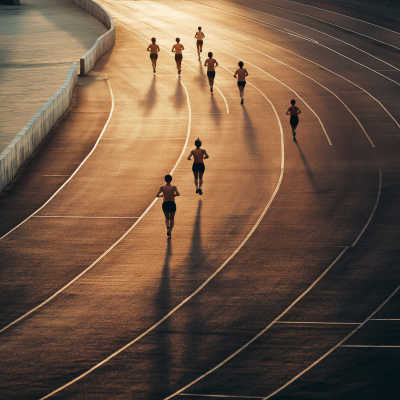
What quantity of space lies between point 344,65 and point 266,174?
1679cm

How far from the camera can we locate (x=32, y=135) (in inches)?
955

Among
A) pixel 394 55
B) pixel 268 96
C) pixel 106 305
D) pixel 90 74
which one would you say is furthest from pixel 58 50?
pixel 106 305

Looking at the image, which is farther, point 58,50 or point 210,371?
point 58,50

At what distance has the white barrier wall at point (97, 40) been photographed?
112ft

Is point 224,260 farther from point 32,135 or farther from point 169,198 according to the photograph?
point 32,135

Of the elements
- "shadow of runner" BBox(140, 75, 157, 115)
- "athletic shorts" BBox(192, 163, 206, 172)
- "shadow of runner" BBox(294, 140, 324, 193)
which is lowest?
"shadow of runner" BBox(140, 75, 157, 115)

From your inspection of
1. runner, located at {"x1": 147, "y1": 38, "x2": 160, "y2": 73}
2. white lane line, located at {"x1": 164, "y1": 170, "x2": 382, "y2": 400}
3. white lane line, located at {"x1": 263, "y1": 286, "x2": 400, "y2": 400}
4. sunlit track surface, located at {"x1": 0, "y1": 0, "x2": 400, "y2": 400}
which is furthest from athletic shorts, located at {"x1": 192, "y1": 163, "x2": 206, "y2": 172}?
runner, located at {"x1": 147, "y1": 38, "x2": 160, "y2": 73}

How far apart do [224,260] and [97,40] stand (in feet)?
79.8

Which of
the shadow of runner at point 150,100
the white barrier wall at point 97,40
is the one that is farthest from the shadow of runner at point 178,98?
the white barrier wall at point 97,40

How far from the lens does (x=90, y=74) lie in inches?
1358

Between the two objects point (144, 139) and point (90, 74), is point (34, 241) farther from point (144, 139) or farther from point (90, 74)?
point (90, 74)

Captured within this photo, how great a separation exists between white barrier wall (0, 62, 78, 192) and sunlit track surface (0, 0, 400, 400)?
1968 millimetres

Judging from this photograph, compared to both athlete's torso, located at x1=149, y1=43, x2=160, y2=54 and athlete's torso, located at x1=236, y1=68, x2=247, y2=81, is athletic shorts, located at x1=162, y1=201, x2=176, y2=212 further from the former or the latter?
athlete's torso, located at x1=149, y1=43, x2=160, y2=54

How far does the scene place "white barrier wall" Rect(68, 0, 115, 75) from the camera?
34.2 meters
